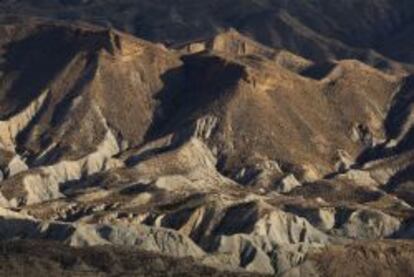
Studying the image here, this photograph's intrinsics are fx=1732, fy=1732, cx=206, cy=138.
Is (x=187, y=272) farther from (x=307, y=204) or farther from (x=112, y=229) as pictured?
(x=307, y=204)

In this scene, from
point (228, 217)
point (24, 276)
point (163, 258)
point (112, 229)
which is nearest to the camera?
point (24, 276)

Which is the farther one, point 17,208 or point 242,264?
point 17,208

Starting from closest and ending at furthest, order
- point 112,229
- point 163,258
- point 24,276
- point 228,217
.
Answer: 1. point 24,276
2. point 163,258
3. point 112,229
4. point 228,217

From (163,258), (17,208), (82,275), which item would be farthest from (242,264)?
(17,208)

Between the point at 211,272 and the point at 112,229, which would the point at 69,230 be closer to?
the point at 112,229

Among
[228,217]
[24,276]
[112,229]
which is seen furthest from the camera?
[228,217]

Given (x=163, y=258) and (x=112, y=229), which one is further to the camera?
(x=112, y=229)

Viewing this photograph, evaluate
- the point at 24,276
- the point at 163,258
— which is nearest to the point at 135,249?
the point at 163,258

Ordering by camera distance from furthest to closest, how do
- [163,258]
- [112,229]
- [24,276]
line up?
[112,229] < [163,258] < [24,276]
